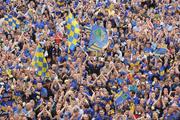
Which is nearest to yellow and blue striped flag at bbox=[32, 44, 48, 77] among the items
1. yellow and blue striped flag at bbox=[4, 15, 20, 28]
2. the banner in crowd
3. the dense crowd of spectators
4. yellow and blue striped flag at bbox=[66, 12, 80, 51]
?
the dense crowd of spectators

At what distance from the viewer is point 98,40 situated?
12727 mm

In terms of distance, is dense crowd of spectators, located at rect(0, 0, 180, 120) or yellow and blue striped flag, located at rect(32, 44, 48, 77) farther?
yellow and blue striped flag, located at rect(32, 44, 48, 77)

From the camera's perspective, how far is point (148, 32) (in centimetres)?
1444

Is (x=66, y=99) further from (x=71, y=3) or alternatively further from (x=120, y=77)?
(x=71, y=3)

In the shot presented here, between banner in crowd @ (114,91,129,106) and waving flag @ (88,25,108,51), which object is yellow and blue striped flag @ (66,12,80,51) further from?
banner in crowd @ (114,91,129,106)

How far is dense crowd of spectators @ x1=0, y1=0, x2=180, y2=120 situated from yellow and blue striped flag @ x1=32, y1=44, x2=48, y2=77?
133 millimetres

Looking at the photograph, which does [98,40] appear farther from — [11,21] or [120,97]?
→ [11,21]

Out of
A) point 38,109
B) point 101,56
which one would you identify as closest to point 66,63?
point 101,56

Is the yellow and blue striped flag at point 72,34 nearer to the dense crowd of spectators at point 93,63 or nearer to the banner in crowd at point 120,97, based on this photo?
the dense crowd of spectators at point 93,63

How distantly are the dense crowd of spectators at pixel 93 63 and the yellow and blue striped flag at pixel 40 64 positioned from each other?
0.13m

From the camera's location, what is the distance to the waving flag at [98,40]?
41.7ft

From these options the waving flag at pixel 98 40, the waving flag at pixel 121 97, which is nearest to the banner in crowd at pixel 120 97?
the waving flag at pixel 121 97

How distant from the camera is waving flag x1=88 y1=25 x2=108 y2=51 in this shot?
41.7 ft

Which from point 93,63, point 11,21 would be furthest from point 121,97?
point 11,21
